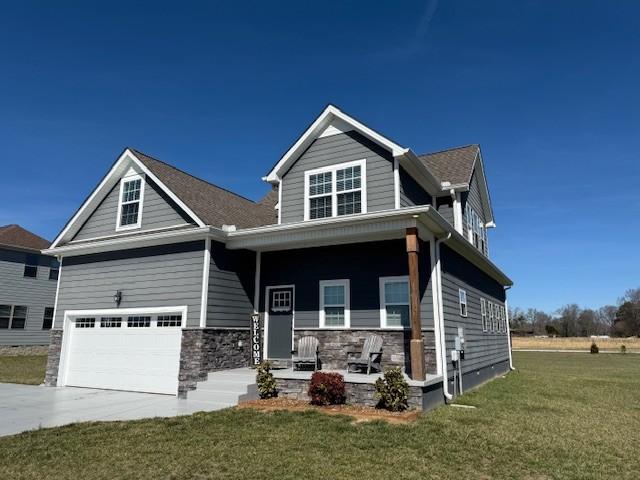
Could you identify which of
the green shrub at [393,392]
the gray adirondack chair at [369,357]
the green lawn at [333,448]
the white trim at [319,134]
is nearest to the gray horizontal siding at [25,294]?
the white trim at [319,134]

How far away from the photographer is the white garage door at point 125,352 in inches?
432

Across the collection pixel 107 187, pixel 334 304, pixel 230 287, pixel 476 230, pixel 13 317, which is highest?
pixel 107 187

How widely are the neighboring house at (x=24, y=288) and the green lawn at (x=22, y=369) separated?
1.70 metres

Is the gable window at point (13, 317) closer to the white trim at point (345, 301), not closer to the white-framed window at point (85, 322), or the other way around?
the white-framed window at point (85, 322)

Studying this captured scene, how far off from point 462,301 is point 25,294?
79.6ft

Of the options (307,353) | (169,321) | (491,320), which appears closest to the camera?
(307,353)

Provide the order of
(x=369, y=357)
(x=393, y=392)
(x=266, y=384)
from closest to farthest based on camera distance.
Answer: (x=393, y=392), (x=266, y=384), (x=369, y=357)

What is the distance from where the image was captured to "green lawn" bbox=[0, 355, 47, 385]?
13703 mm

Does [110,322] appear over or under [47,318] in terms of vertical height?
under

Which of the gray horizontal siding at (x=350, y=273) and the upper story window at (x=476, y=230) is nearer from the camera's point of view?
the gray horizontal siding at (x=350, y=273)

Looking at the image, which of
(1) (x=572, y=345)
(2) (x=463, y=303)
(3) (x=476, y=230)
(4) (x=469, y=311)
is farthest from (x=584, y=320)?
(2) (x=463, y=303)

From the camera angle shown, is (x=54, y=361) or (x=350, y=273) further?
(x=54, y=361)

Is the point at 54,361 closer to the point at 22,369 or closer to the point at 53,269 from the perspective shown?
the point at 22,369

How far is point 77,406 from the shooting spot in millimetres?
9078
